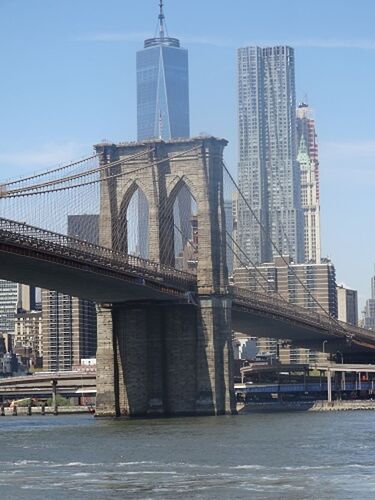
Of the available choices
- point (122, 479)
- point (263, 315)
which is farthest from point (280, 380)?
point (122, 479)

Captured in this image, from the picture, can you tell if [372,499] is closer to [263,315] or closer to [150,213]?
[150,213]

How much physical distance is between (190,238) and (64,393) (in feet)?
161

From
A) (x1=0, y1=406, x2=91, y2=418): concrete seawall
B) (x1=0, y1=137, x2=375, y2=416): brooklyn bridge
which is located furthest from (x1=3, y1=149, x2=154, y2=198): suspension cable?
(x1=0, y1=406, x2=91, y2=418): concrete seawall

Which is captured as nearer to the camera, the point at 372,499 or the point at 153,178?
the point at 372,499

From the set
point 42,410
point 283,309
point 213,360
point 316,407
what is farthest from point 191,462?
point 42,410

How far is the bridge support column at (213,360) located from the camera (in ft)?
325

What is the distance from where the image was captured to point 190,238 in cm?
11200

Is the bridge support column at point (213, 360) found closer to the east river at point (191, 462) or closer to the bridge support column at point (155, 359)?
the bridge support column at point (155, 359)

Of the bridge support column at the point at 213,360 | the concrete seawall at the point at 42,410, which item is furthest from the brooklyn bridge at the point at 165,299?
the concrete seawall at the point at 42,410

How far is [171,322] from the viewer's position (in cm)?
10081

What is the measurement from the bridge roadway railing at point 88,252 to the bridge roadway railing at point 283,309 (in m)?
6.95

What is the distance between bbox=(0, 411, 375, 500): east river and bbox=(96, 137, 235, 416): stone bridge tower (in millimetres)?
15010

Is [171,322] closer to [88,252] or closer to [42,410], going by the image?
[88,252]

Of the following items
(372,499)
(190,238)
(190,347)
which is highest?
(190,238)
